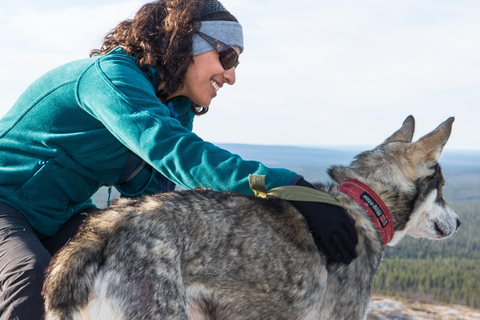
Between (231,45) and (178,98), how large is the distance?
92cm

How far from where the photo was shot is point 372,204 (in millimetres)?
4172

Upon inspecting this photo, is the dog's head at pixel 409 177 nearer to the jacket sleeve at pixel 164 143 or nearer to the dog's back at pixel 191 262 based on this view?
the dog's back at pixel 191 262

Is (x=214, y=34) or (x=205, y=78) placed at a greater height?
(x=214, y=34)

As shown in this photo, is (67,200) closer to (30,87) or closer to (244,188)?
(30,87)

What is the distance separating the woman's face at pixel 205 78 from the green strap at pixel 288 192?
165 cm

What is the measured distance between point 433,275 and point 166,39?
99.3 metres

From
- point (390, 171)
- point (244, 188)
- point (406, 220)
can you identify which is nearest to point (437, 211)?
point (406, 220)

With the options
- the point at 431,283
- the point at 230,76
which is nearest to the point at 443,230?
the point at 230,76

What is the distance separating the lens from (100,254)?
287 cm

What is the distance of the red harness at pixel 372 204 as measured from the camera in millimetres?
4168

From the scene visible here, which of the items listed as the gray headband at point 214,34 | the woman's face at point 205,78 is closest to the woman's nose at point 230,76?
the woman's face at point 205,78

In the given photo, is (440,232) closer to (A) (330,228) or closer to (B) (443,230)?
(B) (443,230)

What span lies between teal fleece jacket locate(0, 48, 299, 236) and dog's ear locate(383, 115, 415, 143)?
7.24 feet

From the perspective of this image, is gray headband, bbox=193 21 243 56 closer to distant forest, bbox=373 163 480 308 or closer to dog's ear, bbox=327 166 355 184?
dog's ear, bbox=327 166 355 184
